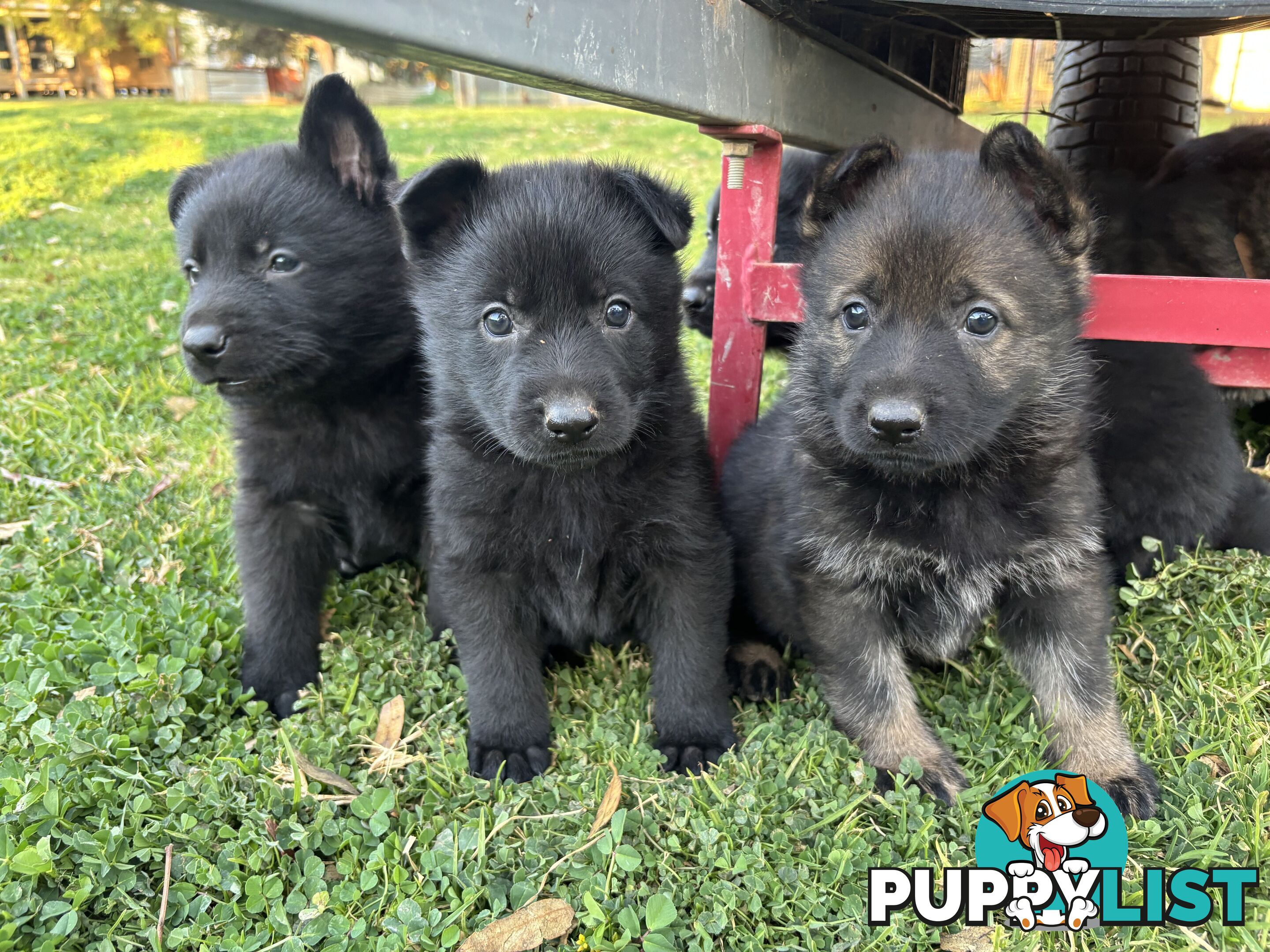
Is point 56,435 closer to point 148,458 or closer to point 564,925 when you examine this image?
point 148,458

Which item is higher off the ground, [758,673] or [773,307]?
[773,307]

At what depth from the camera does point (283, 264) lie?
2836 millimetres

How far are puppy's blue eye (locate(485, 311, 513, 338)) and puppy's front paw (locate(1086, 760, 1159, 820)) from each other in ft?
6.22

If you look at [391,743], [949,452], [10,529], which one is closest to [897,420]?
[949,452]

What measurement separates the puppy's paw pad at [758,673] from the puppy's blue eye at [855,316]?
1139 millimetres

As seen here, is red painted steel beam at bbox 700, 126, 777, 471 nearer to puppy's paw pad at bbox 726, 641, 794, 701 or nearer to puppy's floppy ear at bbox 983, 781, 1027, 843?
puppy's paw pad at bbox 726, 641, 794, 701

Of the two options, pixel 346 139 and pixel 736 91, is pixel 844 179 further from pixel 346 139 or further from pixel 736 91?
pixel 346 139

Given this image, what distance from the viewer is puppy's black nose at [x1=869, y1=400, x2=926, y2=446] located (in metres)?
2.08

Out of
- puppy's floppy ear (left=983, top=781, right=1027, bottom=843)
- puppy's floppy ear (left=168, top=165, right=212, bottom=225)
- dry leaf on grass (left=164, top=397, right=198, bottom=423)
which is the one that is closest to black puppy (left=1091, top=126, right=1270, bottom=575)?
puppy's floppy ear (left=983, top=781, right=1027, bottom=843)

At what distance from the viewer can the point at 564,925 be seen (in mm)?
1980

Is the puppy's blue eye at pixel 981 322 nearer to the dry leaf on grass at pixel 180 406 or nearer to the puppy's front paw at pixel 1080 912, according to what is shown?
the puppy's front paw at pixel 1080 912

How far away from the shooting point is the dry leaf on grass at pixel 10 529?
11.8ft

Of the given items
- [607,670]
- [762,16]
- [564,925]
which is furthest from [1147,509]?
[564,925]

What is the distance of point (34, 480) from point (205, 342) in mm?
1979
